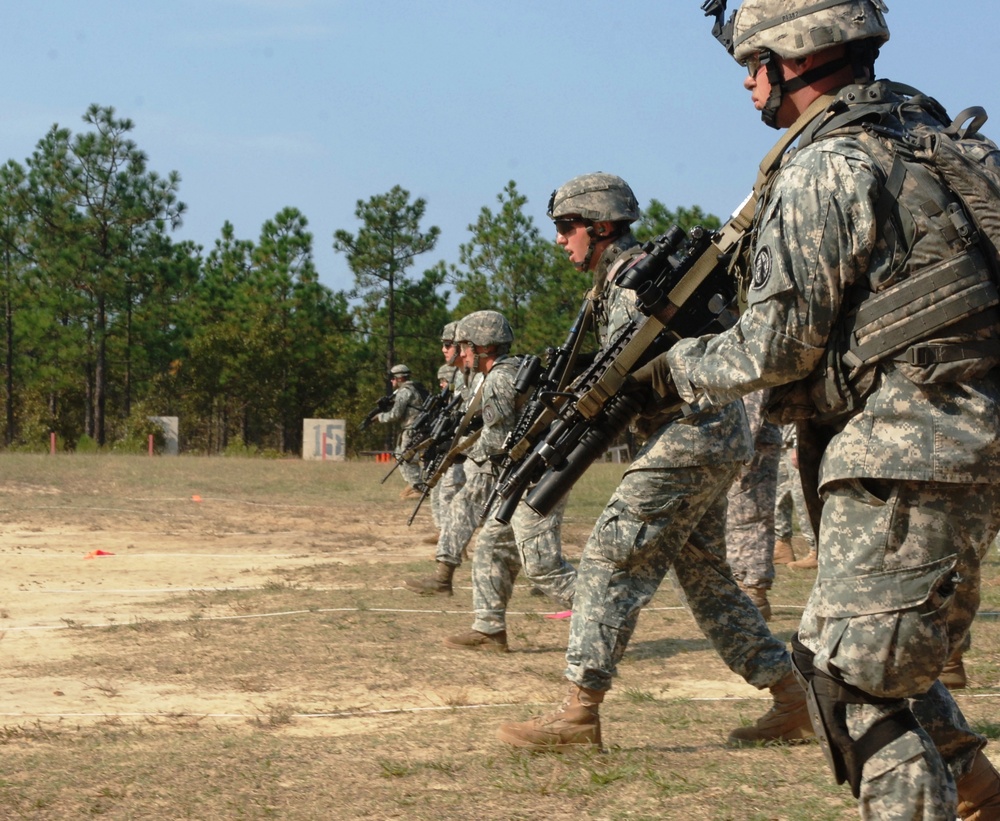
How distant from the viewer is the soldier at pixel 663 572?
4.71 m

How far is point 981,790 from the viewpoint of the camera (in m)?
3.38

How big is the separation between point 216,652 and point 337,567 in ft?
13.7

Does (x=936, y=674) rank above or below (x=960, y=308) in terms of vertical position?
below

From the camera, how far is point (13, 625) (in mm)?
8422

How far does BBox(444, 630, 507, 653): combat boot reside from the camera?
7.39 m

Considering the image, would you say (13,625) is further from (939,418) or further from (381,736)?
(939,418)

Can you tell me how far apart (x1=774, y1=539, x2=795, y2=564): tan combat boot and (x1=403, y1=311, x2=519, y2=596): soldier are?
10.1 feet

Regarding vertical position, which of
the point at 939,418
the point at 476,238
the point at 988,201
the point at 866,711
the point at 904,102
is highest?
the point at 476,238

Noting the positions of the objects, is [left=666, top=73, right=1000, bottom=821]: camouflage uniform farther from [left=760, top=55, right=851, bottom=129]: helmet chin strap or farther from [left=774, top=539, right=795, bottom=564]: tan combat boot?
[left=774, top=539, right=795, bottom=564]: tan combat boot

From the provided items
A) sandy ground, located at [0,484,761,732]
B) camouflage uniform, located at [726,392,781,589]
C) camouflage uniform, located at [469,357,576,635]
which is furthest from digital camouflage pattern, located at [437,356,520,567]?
camouflage uniform, located at [726,392,781,589]

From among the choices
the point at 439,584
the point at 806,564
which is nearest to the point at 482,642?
the point at 439,584

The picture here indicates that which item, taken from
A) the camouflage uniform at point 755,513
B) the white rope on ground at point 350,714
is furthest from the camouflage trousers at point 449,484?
the white rope on ground at point 350,714

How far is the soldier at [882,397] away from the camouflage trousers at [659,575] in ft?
5.25

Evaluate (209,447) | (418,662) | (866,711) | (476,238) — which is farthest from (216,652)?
(209,447)
